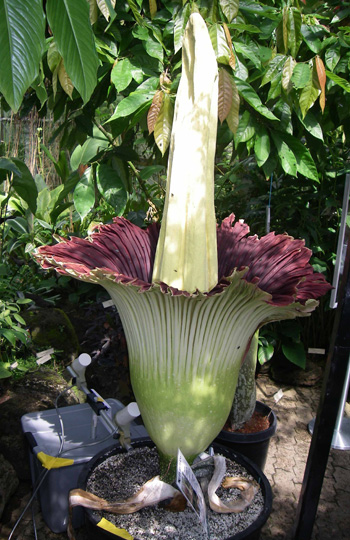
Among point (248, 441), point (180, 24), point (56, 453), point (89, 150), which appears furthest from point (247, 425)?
point (89, 150)

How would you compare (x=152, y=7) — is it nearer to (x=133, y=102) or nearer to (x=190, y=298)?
(x=133, y=102)

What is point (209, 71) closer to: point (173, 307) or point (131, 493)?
point (173, 307)

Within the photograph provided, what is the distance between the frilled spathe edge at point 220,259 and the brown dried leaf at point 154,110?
0.32 metres

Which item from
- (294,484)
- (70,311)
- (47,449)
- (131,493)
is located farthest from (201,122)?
(70,311)

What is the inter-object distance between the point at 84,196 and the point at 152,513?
3.79 ft

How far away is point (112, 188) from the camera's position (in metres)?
1.88

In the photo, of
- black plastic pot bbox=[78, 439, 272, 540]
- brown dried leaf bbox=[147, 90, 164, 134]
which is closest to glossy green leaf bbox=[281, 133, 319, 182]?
brown dried leaf bbox=[147, 90, 164, 134]

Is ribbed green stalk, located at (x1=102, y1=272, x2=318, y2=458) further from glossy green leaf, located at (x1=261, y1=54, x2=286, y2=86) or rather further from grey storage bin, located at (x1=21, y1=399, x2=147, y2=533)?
glossy green leaf, located at (x1=261, y1=54, x2=286, y2=86)

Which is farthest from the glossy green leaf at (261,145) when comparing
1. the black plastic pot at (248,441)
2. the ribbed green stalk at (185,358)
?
the black plastic pot at (248,441)

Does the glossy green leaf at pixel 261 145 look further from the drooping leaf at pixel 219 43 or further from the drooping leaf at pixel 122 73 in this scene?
the drooping leaf at pixel 122 73

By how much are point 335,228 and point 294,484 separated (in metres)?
1.77

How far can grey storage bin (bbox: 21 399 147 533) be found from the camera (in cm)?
179

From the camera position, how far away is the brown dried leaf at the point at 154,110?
4.87ft

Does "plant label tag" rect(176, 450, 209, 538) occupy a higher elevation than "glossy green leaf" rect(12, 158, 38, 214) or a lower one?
lower
